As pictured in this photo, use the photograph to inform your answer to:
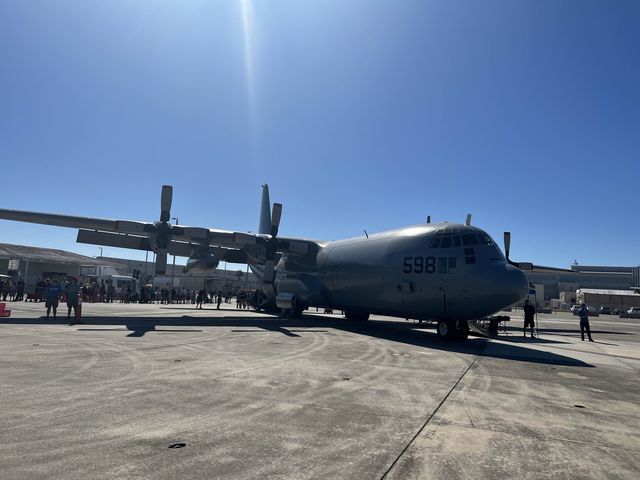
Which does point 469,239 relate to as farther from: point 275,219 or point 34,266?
point 34,266

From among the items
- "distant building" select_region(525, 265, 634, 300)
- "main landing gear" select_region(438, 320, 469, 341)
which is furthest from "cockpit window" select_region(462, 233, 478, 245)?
"distant building" select_region(525, 265, 634, 300)

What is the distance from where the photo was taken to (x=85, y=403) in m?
6.12

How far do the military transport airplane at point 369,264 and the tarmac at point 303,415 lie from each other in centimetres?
A: 345

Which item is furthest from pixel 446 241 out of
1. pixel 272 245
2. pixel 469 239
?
pixel 272 245

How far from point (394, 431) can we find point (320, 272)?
61.2ft

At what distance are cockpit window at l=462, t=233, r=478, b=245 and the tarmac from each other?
184 inches

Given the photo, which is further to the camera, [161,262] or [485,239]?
[161,262]

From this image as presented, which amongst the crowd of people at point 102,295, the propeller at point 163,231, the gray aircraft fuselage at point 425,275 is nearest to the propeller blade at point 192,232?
the propeller at point 163,231

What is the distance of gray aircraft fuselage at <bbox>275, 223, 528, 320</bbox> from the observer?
14422mm

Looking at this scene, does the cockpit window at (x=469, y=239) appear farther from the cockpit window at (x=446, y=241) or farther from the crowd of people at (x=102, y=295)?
the crowd of people at (x=102, y=295)

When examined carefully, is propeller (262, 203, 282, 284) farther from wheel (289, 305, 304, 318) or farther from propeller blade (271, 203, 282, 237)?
wheel (289, 305, 304, 318)

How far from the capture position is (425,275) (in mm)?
16219

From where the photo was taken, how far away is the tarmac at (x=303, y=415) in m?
4.26

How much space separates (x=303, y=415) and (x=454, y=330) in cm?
1124
